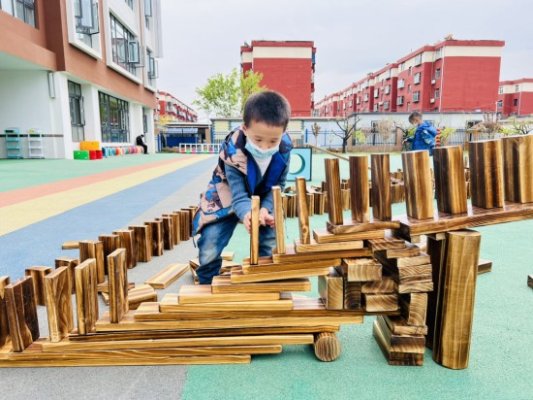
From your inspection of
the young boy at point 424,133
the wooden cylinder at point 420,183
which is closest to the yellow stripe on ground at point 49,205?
the wooden cylinder at point 420,183

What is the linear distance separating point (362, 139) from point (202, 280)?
32.9m

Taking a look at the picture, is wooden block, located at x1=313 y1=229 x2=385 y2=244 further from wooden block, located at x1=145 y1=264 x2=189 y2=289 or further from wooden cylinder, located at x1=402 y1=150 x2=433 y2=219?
wooden block, located at x1=145 y1=264 x2=189 y2=289

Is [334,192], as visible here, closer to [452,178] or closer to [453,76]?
[452,178]

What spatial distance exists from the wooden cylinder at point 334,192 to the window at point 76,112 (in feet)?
63.6

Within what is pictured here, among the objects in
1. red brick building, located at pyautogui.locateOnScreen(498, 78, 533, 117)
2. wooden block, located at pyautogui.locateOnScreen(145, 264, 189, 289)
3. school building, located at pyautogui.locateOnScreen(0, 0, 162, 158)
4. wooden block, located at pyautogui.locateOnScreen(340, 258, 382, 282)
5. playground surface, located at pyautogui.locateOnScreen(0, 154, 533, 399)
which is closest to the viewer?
playground surface, located at pyautogui.locateOnScreen(0, 154, 533, 399)

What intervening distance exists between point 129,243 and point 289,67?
4502cm

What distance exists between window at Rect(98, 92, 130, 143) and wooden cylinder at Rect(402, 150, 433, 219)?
22.7m

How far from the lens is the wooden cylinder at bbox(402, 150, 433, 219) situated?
5.41 feet

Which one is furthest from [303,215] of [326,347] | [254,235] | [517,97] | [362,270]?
[517,97]

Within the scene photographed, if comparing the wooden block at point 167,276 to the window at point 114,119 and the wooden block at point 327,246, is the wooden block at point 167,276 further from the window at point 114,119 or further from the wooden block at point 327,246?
the window at point 114,119

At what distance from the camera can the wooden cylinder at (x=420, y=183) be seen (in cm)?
165

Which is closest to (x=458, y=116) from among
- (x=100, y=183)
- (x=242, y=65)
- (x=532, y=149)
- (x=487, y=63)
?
(x=487, y=63)

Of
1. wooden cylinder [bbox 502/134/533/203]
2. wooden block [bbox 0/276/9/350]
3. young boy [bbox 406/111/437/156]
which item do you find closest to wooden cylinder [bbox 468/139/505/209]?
wooden cylinder [bbox 502/134/533/203]

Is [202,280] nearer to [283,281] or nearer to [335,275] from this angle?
[283,281]
